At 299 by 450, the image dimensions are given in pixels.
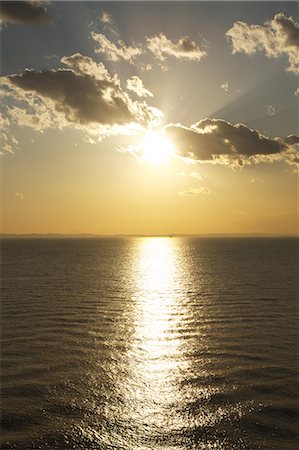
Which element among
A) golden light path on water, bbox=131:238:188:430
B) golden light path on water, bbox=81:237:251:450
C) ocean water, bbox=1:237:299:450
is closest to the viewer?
golden light path on water, bbox=81:237:251:450

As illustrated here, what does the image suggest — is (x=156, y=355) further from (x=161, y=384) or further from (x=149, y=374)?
(x=161, y=384)

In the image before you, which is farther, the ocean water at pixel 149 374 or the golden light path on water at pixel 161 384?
the ocean water at pixel 149 374

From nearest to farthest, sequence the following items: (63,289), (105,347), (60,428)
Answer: (60,428)
(105,347)
(63,289)

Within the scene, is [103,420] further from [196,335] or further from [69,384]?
[196,335]

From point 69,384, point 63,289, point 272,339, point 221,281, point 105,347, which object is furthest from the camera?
point 221,281

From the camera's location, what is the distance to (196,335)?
33.2 m

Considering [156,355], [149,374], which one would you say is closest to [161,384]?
[149,374]

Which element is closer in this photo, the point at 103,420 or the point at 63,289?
the point at 103,420

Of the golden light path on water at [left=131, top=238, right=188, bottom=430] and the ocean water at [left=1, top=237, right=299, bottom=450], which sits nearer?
the ocean water at [left=1, top=237, right=299, bottom=450]

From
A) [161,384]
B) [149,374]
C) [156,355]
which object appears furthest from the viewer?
[156,355]

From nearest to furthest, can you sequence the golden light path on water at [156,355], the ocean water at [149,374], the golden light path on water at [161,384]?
the golden light path on water at [161,384]
the ocean water at [149,374]
the golden light path on water at [156,355]

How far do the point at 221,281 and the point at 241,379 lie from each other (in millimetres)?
45113

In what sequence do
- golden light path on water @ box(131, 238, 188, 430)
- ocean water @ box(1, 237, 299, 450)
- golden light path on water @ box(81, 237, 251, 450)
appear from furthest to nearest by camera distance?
golden light path on water @ box(131, 238, 188, 430)
ocean water @ box(1, 237, 299, 450)
golden light path on water @ box(81, 237, 251, 450)

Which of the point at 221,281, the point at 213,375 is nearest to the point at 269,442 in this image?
the point at 213,375
